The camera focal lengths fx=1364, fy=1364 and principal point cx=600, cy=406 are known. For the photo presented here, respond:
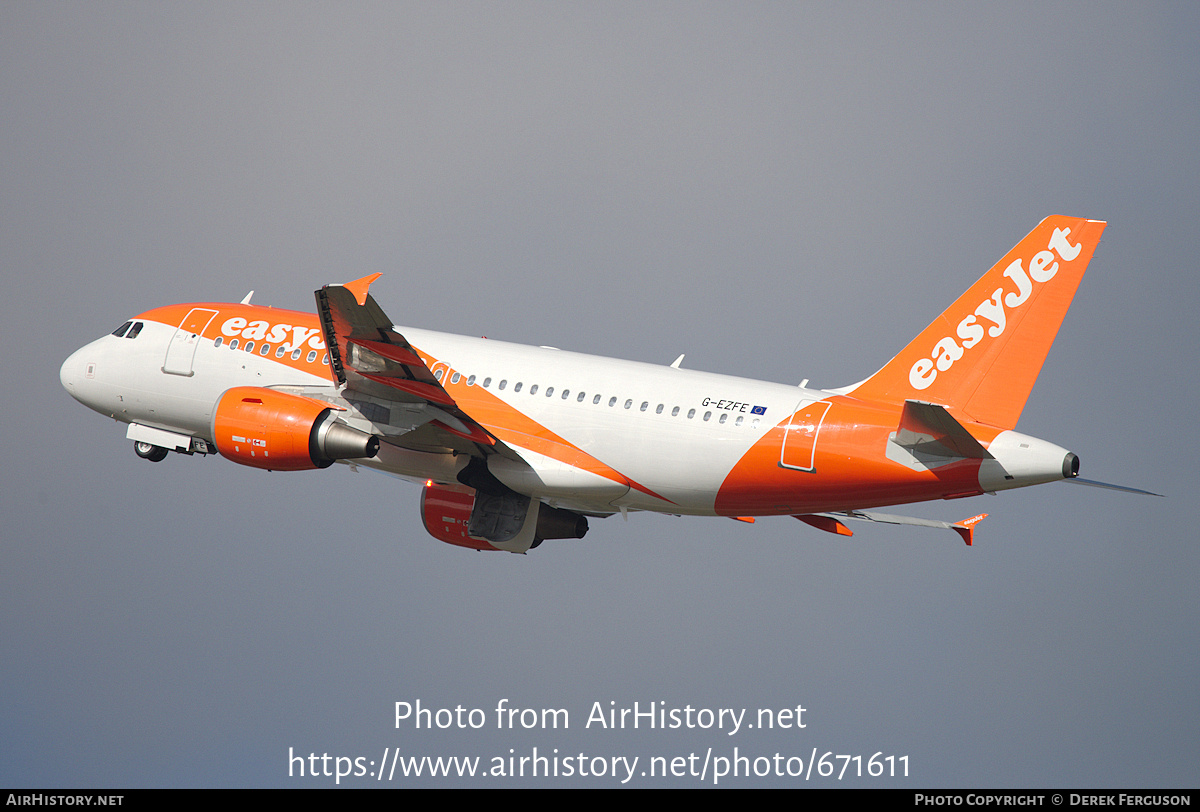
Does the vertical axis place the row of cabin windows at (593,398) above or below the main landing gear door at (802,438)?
above

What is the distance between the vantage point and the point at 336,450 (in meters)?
29.6

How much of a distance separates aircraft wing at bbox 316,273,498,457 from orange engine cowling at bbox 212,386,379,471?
3.36 feet

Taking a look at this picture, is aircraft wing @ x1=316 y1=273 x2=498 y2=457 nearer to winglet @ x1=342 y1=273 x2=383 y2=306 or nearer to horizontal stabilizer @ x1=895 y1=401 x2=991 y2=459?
winglet @ x1=342 y1=273 x2=383 y2=306

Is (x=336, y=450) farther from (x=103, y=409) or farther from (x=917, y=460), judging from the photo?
(x=917, y=460)

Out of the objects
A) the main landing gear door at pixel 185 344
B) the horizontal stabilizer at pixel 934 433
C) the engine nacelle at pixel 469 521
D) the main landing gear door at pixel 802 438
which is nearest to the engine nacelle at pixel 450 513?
the engine nacelle at pixel 469 521

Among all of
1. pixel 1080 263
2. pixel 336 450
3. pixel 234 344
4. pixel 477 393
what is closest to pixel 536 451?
pixel 477 393

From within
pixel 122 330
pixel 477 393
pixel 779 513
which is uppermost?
pixel 122 330

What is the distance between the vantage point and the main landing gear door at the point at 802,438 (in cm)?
2791

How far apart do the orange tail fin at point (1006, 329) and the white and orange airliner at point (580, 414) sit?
1.6 inches

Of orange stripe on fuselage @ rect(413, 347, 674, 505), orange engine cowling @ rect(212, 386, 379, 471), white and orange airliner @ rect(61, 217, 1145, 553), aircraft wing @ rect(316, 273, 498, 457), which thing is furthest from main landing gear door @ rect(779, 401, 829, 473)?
orange engine cowling @ rect(212, 386, 379, 471)

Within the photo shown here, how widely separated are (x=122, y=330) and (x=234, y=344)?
4.15 m

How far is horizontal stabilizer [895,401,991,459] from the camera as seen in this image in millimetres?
25500

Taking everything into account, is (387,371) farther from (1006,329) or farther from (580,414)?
(1006,329)

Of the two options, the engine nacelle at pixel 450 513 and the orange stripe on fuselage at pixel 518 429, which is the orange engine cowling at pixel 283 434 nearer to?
the orange stripe on fuselage at pixel 518 429
